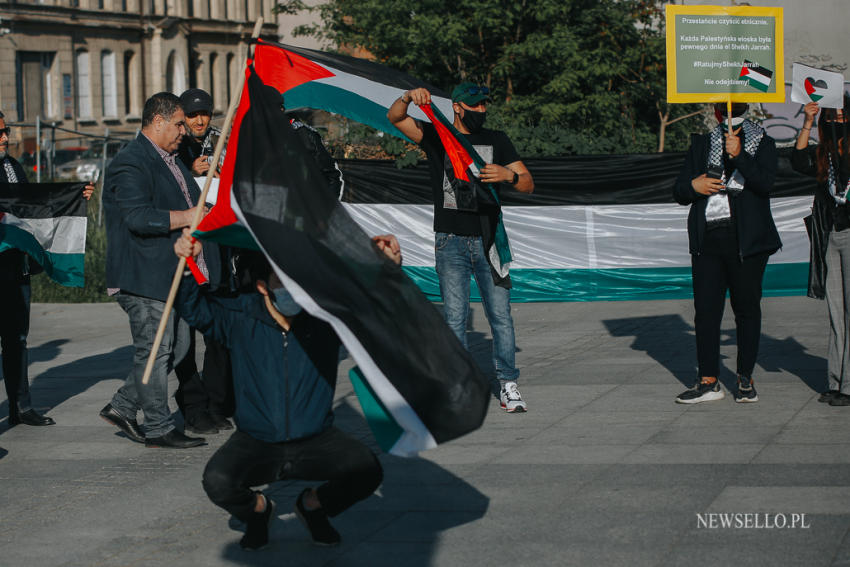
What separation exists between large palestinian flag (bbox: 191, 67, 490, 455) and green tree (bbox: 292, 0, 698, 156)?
1319 cm

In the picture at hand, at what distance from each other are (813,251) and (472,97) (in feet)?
8.15

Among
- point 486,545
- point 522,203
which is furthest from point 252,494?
point 522,203

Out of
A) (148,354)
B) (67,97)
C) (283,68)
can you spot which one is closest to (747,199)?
(283,68)

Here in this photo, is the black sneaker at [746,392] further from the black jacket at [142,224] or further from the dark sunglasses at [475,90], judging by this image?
the black jacket at [142,224]

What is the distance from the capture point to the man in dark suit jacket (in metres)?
6.99

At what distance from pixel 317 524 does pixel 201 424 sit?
2.72m

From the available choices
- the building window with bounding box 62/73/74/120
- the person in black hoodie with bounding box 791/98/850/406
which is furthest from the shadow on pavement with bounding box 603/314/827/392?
the building window with bounding box 62/73/74/120

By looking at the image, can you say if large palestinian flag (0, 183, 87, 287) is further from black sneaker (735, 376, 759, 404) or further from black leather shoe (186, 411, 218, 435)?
black sneaker (735, 376, 759, 404)

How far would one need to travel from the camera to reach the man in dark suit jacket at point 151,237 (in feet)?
22.9

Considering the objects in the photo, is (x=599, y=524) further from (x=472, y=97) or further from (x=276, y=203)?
(x=472, y=97)

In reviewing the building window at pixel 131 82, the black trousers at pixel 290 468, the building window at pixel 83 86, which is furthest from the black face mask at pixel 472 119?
the building window at pixel 131 82

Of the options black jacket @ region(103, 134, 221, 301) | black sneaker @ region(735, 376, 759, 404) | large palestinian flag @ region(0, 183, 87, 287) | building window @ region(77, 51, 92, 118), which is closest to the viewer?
black jacket @ region(103, 134, 221, 301)

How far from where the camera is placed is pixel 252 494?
499 cm

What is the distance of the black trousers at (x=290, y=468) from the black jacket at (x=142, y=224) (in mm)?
2258
